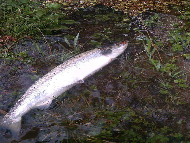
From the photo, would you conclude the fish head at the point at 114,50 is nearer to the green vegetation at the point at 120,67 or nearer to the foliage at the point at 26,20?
the green vegetation at the point at 120,67

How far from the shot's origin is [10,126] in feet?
10.5

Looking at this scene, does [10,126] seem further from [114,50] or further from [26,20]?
[26,20]

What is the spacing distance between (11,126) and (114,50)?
2.56 m

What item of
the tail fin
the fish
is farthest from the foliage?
the tail fin

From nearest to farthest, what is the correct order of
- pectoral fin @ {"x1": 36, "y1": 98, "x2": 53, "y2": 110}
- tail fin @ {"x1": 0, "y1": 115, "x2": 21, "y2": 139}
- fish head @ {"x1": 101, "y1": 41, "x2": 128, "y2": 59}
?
tail fin @ {"x1": 0, "y1": 115, "x2": 21, "y2": 139} < pectoral fin @ {"x1": 36, "y1": 98, "x2": 53, "y2": 110} < fish head @ {"x1": 101, "y1": 41, "x2": 128, "y2": 59}

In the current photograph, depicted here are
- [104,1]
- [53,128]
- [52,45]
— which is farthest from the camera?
[104,1]

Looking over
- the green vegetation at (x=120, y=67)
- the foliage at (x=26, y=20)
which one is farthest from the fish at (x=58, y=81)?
the foliage at (x=26, y=20)

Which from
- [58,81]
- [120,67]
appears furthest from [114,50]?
[58,81]

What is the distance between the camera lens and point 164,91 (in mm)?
4004

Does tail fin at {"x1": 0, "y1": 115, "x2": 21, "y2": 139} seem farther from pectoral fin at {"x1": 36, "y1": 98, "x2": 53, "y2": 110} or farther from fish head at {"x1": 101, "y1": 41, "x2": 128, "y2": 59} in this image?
fish head at {"x1": 101, "y1": 41, "x2": 128, "y2": 59}

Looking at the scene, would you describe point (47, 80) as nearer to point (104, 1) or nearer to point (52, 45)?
point (52, 45)

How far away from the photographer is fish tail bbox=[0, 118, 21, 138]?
3.21m

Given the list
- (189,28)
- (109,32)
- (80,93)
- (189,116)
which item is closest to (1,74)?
(80,93)

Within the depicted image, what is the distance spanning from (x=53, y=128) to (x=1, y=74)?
178 centimetres
